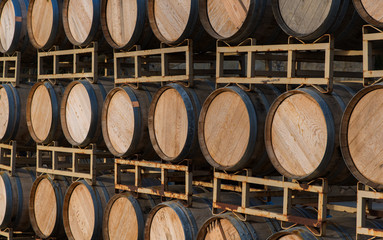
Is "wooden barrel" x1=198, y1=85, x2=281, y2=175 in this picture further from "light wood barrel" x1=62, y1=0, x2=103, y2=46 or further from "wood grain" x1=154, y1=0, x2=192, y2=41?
"light wood barrel" x1=62, y1=0, x2=103, y2=46

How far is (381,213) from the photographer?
5699 millimetres

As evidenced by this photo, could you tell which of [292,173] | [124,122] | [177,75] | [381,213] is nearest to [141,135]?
[124,122]

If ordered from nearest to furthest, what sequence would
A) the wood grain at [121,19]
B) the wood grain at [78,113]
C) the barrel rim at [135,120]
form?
1. the barrel rim at [135,120]
2. the wood grain at [121,19]
3. the wood grain at [78,113]

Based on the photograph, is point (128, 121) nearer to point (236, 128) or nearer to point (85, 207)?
point (85, 207)

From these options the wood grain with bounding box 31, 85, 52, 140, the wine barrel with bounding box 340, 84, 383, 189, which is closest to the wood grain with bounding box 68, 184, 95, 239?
the wood grain with bounding box 31, 85, 52, 140

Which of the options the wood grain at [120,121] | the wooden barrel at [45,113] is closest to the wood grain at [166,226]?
the wood grain at [120,121]

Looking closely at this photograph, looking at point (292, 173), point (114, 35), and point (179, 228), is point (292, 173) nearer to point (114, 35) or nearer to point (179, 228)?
point (179, 228)

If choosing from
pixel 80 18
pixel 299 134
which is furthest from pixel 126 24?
pixel 299 134

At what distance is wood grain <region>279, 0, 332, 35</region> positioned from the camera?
17.7 ft

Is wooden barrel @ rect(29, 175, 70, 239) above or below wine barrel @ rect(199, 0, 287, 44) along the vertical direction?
below

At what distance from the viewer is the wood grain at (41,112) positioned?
8.83 m

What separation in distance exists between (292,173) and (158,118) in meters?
1.98

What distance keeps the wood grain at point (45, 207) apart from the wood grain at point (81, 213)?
18.5 inches

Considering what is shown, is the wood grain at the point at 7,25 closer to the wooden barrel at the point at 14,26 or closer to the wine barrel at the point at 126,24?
the wooden barrel at the point at 14,26
